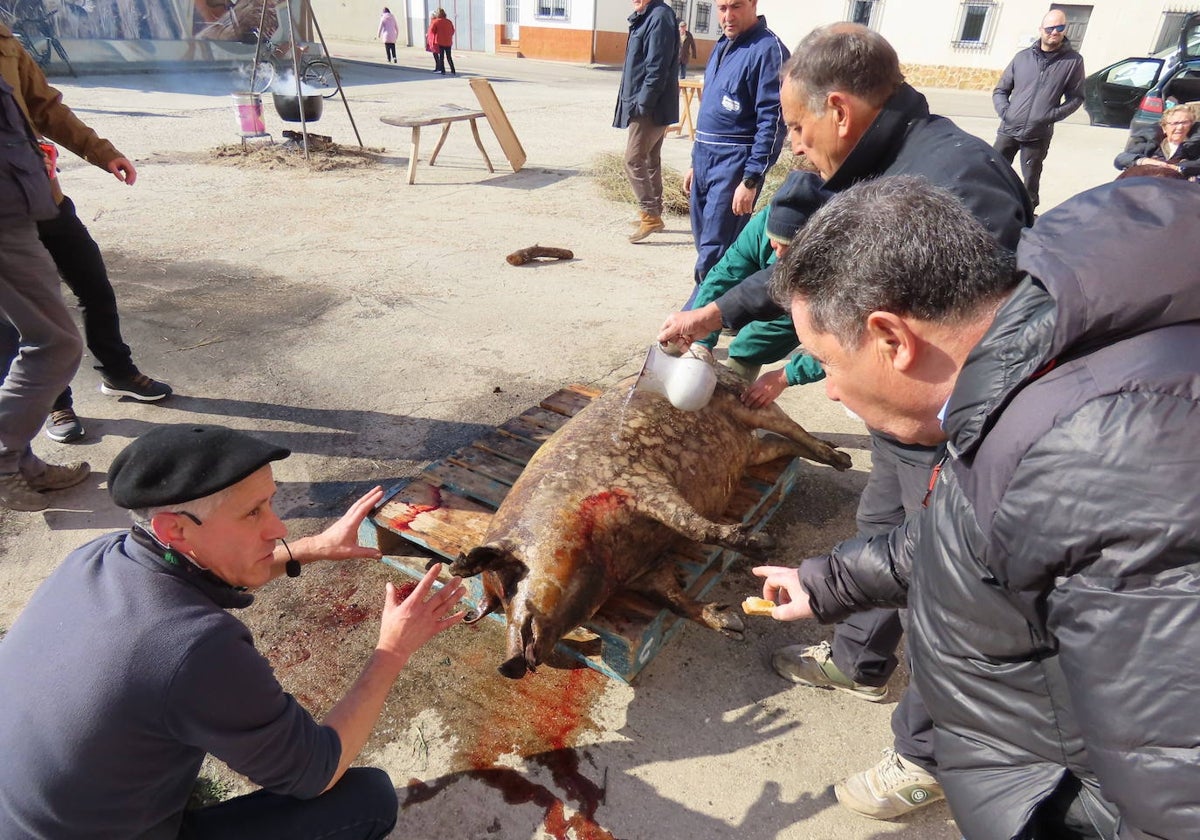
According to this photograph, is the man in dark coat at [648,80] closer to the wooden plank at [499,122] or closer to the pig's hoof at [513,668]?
the wooden plank at [499,122]

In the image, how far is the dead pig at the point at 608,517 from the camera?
2.67 meters

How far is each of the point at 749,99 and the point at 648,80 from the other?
6.47ft

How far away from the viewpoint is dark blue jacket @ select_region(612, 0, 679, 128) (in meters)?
→ 7.48

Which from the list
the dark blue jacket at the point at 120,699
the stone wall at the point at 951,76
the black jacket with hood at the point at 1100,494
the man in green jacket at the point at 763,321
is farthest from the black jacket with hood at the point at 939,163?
the stone wall at the point at 951,76

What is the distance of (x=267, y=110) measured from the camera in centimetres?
1543

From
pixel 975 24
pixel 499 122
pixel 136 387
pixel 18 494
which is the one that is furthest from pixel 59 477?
pixel 975 24

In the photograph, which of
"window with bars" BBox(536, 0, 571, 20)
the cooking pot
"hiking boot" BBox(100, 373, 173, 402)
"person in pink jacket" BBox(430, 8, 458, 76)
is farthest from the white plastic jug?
"window with bars" BBox(536, 0, 571, 20)

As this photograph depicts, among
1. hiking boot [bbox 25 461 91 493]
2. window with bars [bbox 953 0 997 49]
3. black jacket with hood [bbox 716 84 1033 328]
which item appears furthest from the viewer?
window with bars [bbox 953 0 997 49]

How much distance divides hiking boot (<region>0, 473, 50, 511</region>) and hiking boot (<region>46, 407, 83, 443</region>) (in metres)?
0.58

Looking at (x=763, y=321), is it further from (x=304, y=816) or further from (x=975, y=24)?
(x=975, y=24)

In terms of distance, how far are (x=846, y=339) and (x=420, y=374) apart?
4181 mm

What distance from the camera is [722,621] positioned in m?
2.80

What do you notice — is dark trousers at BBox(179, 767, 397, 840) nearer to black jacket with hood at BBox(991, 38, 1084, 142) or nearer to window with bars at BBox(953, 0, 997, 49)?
black jacket with hood at BBox(991, 38, 1084, 142)

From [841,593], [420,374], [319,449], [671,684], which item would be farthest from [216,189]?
[841,593]
